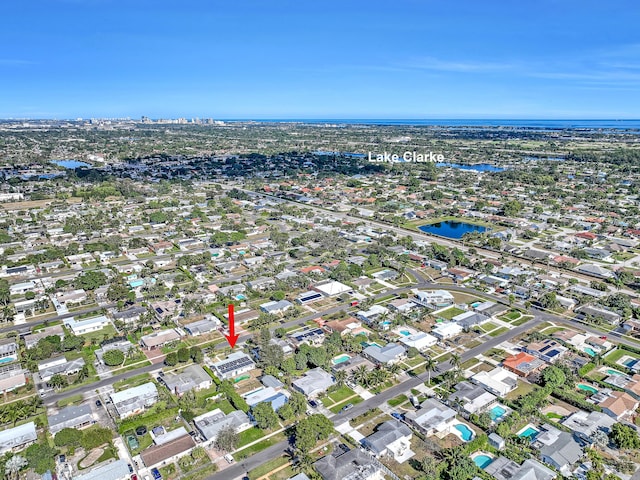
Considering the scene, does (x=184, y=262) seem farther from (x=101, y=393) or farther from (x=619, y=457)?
(x=619, y=457)

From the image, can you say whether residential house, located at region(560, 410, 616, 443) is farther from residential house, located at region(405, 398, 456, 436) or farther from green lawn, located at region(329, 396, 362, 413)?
green lawn, located at region(329, 396, 362, 413)

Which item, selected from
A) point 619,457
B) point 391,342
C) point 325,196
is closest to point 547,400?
point 619,457

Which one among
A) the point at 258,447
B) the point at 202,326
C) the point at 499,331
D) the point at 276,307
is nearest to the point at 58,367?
the point at 202,326

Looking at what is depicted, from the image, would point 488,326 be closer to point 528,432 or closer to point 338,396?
point 528,432

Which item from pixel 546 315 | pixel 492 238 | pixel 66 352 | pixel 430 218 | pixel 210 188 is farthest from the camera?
pixel 210 188

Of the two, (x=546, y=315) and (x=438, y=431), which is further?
(x=546, y=315)

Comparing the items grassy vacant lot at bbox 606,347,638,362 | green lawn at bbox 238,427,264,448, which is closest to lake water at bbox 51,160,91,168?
green lawn at bbox 238,427,264,448

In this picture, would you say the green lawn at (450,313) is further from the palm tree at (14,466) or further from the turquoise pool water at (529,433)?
the palm tree at (14,466)
